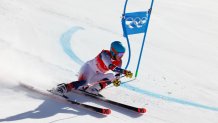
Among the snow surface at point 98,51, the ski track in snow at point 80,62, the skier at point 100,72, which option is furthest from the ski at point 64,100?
the ski track in snow at point 80,62

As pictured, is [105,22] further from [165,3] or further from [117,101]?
[117,101]

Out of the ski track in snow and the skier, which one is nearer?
the skier

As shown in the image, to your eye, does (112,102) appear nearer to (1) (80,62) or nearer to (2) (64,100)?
(2) (64,100)

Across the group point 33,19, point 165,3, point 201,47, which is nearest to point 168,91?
point 201,47

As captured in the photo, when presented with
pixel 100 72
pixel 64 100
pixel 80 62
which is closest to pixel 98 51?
pixel 80 62

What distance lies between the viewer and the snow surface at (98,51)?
7086 millimetres

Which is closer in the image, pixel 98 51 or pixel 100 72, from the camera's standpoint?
pixel 100 72

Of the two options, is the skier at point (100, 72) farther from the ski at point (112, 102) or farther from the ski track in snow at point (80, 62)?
the ski track in snow at point (80, 62)

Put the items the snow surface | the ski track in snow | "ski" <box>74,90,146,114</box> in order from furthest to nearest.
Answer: the ski track in snow → "ski" <box>74,90,146,114</box> → the snow surface

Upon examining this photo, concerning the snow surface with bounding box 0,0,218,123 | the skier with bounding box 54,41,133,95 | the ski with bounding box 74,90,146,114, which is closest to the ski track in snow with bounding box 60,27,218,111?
the snow surface with bounding box 0,0,218,123

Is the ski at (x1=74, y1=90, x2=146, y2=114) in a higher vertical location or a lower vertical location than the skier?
lower

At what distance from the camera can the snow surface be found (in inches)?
279

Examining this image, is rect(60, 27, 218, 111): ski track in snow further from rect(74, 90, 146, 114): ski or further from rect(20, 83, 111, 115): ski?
rect(20, 83, 111, 115): ski

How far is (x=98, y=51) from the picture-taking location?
425 inches
